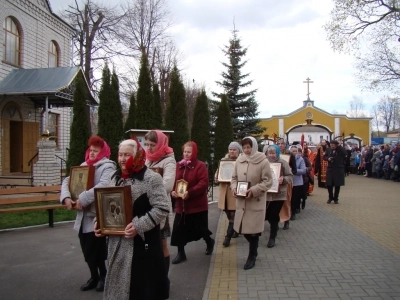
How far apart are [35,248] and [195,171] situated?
3413 mm

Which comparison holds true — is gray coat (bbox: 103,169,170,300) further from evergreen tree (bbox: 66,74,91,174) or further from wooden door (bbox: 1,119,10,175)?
→ wooden door (bbox: 1,119,10,175)

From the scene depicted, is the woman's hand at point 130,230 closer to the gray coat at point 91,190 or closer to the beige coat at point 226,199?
the gray coat at point 91,190

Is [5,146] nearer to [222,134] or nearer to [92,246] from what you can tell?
[222,134]

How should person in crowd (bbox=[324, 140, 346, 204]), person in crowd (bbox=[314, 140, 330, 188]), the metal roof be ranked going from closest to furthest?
1. person in crowd (bbox=[324, 140, 346, 204])
2. person in crowd (bbox=[314, 140, 330, 188])
3. the metal roof

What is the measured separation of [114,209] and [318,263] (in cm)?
392

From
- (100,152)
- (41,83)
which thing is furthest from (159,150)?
(41,83)

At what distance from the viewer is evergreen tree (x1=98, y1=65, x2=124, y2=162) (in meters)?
12.2

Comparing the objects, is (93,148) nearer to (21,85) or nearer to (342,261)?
(342,261)

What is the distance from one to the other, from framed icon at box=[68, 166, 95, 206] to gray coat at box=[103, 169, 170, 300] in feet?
4.46

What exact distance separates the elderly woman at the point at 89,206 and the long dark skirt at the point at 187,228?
1364 millimetres

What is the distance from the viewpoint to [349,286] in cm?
492

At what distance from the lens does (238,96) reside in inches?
843

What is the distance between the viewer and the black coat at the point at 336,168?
12.0m

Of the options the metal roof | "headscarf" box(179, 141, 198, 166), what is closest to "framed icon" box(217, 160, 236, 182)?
"headscarf" box(179, 141, 198, 166)
